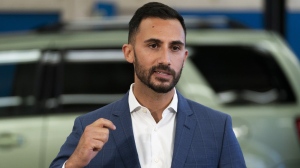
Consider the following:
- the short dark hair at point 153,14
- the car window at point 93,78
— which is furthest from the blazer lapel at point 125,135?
the car window at point 93,78

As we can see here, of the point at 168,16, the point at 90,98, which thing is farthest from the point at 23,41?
the point at 168,16

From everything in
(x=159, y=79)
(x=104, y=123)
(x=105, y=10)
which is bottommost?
(x=104, y=123)

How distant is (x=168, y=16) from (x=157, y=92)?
0.21 meters

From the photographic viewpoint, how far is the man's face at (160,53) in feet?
6.91

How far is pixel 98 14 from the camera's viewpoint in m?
10.3

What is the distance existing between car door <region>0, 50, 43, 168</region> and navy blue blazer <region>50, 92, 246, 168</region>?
2054 mm

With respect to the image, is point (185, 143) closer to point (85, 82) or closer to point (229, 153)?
point (229, 153)

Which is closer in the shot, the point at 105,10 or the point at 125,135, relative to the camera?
the point at 125,135

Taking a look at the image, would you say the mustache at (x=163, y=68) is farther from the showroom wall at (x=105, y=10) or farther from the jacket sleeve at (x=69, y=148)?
the showroom wall at (x=105, y=10)

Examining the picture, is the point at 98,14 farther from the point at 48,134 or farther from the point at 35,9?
the point at 48,134

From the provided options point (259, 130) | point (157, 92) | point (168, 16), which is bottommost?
point (259, 130)

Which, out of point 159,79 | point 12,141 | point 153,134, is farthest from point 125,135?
point 12,141

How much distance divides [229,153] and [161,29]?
1.25 feet

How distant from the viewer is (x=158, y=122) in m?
2.15
